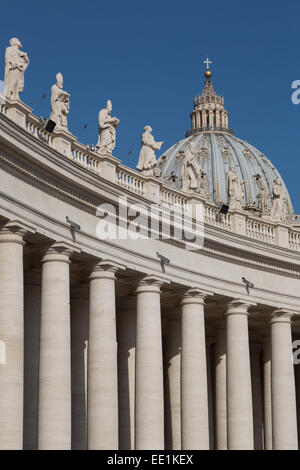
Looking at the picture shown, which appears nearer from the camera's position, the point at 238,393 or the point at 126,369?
the point at 126,369

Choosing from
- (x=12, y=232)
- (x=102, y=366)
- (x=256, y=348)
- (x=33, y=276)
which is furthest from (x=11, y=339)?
(x=256, y=348)

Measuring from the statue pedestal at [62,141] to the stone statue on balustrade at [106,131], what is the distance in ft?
23.1

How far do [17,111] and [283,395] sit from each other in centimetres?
4761

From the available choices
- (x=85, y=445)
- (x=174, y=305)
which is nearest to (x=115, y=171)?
(x=174, y=305)

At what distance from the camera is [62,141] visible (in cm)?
8775

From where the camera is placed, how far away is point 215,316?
11462 centimetres

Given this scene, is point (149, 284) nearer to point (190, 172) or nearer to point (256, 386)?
point (190, 172)

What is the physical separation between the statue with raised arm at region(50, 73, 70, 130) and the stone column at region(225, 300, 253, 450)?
3134 cm

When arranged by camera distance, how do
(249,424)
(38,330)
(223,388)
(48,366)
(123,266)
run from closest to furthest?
(48,366), (38,330), (123,266), (249,424), (223,388)

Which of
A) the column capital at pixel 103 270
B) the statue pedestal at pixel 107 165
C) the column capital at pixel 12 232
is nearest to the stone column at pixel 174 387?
the column capital at pixel 103 270

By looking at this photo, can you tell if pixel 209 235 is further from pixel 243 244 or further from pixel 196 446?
pixel 196 446

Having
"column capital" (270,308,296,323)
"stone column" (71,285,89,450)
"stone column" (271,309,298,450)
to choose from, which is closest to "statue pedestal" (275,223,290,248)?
"column capital" (270,308,296,323)

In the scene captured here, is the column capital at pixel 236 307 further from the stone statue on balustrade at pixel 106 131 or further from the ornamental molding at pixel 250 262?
the stone statue on balustrade at pixel 106 131

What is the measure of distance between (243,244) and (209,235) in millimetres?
5977
